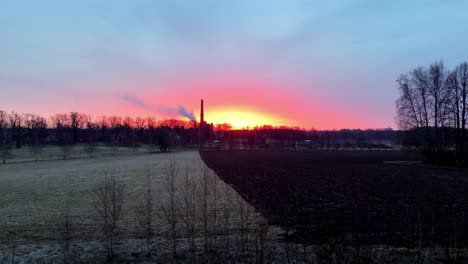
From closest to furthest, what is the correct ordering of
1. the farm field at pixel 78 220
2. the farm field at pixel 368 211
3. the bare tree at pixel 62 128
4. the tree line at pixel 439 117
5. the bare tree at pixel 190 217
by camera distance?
the bare tree at pixel 190 217, the farm field at pixel 78 220, the farm field at pixel 368 211, the tree line at pixel 439 117, the bare tree at pixel 62 128

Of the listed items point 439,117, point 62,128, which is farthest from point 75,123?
point 439,117

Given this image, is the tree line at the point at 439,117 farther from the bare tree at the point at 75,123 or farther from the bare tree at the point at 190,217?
the bare tree at the point at 75,123

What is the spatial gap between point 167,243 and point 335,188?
60.6 feet

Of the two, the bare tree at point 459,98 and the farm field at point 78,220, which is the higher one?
the bare tree at point 459,98

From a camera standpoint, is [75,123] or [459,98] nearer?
[459,98]

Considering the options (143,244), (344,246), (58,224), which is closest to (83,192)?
(58,224)

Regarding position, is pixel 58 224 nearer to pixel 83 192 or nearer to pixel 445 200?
pixel 83 192

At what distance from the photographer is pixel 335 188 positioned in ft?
87.1

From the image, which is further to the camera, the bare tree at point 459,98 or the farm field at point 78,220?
the bare tree at point 459,98

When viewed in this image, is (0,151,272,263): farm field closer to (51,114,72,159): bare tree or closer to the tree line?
the tree line

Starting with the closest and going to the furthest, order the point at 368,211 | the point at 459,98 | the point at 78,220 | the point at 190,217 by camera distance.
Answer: the point at 78,220 < the point at 190,217 < the point at 368,211 < the point at 459,98

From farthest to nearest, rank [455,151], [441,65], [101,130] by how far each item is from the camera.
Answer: [101,130]
[441,65]
[455,151]

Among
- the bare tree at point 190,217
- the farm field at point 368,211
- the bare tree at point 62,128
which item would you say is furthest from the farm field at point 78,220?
the bare tree at point 62,128

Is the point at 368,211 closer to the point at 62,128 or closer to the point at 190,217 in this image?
the point at 190,217
